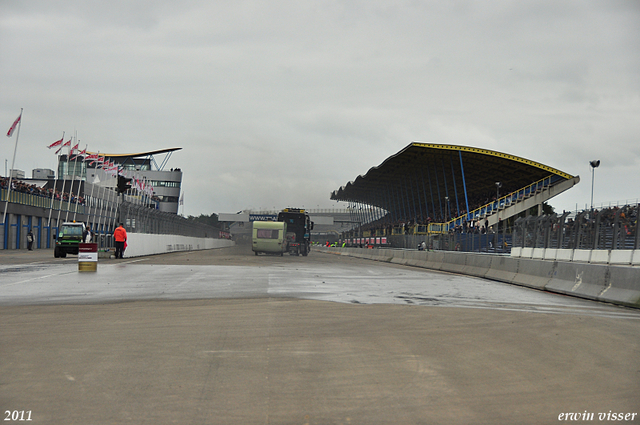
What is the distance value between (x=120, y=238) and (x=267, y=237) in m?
21.0

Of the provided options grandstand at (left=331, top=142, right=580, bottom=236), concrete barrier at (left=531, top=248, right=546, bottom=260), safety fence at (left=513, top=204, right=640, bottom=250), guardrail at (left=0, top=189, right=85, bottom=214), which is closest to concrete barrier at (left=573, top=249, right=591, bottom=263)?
safety fence at (left=513, top=204, right=640, bottom=250)

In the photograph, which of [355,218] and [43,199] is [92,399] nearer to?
[43,199]

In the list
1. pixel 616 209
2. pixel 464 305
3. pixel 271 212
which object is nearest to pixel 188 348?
pixel 464 305

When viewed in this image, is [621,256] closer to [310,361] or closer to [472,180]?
[310,361]

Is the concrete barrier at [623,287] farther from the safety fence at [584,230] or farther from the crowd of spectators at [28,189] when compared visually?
the crowd of spectators at [28,189]

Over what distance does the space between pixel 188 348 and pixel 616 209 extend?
1646 cm

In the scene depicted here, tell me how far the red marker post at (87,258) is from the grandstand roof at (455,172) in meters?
42.5

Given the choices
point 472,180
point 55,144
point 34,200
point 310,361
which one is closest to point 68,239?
point 55,144

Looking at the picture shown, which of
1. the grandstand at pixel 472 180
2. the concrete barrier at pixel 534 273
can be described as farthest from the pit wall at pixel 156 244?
the concrete barrier at pixel 534 273

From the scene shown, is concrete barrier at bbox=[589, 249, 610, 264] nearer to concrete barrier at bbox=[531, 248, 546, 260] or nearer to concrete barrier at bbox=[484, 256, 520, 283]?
concrete barrier at bbox=[484, 256, 520, 283]

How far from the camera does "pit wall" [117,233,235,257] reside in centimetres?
3803

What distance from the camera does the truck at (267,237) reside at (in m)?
53.0

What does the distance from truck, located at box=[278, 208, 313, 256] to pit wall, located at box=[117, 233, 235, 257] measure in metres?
9.65

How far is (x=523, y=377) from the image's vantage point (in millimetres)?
6180
